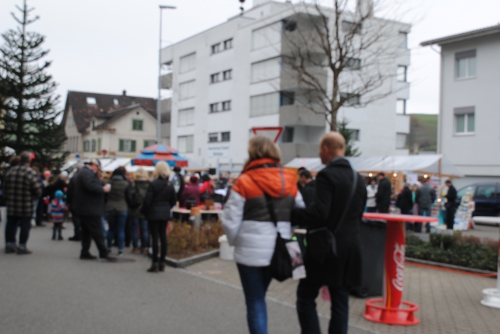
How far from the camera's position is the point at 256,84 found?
50.9 metres

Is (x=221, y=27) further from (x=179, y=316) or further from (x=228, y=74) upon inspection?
(x=179, y=316)

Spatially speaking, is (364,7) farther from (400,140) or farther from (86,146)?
(86,146)

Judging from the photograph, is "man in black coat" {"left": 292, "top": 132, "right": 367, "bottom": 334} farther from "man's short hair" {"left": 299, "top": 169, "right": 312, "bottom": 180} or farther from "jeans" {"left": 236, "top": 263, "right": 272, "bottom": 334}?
"man's short hair" {"left": 299, "top": 169, "right": 312, "bottom": 180}

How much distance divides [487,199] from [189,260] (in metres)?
18.3

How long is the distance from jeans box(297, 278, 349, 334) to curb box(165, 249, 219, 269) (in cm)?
637

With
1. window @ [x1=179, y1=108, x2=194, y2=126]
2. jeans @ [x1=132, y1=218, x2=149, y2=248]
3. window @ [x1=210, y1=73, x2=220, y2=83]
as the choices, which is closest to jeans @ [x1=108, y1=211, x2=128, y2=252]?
jeans @ [x1=132, y1=218, x2=149, y2=248]

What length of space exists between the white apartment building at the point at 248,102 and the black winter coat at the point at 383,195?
2347 cm

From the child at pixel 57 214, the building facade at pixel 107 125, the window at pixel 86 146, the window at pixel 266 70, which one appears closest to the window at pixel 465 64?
the window at pixel 266 70

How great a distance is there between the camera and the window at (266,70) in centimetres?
4861

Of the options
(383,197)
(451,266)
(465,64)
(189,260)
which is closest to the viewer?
(189,260)

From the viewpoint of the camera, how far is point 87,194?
37.3 ft

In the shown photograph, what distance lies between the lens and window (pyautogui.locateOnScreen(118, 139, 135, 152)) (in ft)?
252

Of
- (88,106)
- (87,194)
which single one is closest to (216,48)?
(88,106)

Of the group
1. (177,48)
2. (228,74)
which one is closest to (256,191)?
(228,74)
